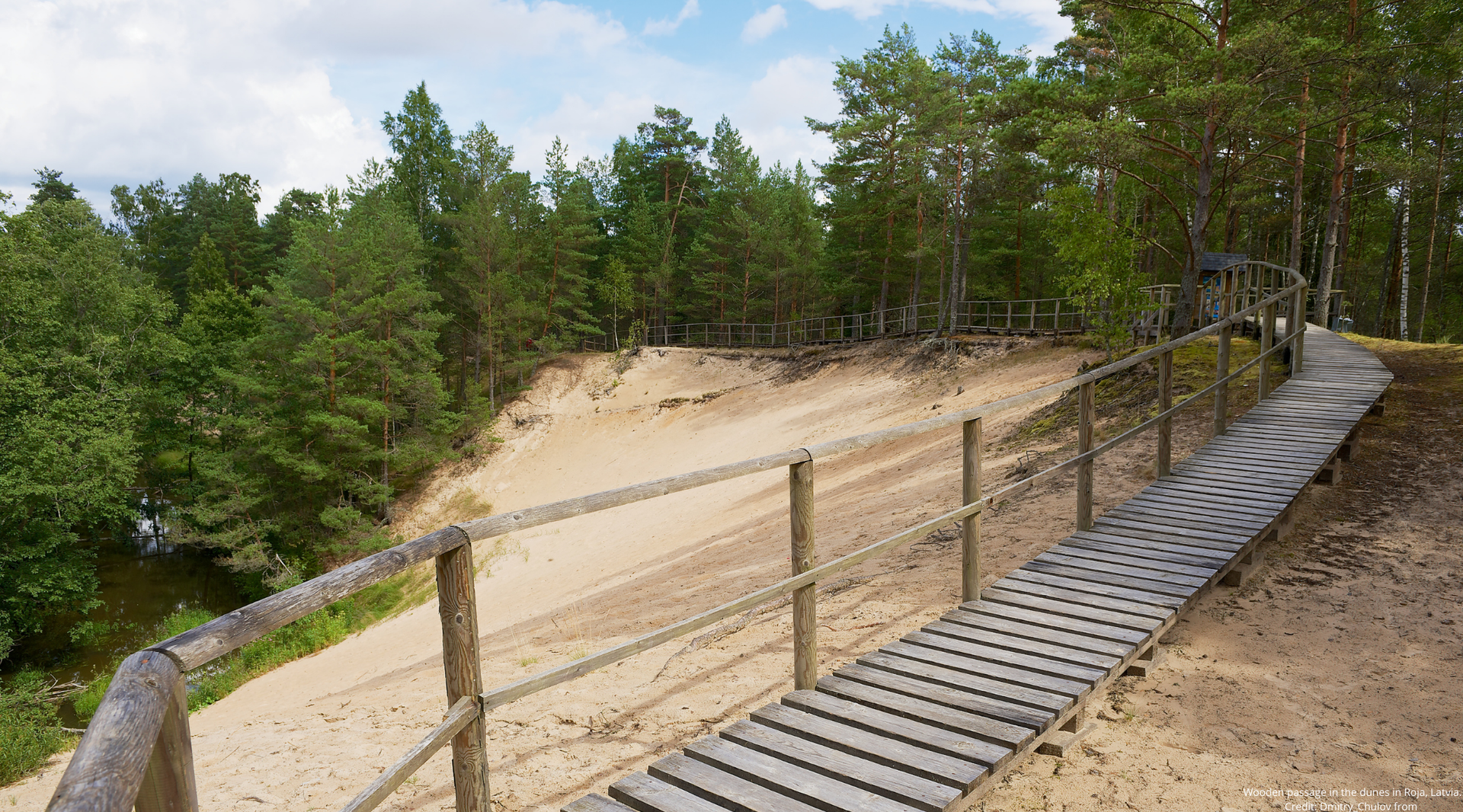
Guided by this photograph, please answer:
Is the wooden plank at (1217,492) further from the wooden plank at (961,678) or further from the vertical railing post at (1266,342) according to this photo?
the wooden plank at (961,678)

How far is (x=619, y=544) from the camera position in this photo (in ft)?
52.3

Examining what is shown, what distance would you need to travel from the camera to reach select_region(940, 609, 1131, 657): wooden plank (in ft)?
13.0

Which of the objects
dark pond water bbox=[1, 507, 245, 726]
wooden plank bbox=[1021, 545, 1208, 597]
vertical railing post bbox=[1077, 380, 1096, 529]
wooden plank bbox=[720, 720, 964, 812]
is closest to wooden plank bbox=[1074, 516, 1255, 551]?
vertical railing post bbox=[1077, 380, 1096, 529]

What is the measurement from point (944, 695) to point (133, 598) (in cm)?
2928

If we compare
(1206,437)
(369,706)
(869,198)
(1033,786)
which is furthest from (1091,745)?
(869,198)

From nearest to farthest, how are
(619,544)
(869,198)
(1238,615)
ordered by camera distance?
(1238,615), (619,544), (869,198)

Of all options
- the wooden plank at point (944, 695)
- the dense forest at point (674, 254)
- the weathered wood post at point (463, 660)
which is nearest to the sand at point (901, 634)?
the wooden plank at point (944, 695)

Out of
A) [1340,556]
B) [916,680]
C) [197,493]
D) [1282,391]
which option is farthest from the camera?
[197,493]

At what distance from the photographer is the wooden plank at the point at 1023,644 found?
3.83m

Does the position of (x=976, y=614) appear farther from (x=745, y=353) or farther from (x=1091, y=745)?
(x=745, y=353)

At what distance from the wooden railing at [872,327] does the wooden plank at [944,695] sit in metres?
20.3

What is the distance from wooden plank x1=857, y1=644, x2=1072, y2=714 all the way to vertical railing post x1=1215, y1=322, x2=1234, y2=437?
539 centimetres

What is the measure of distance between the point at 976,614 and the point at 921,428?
1.16m

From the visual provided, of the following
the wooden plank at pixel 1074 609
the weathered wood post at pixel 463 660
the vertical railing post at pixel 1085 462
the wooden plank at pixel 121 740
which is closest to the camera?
the wooden plank at pixel 121 740
